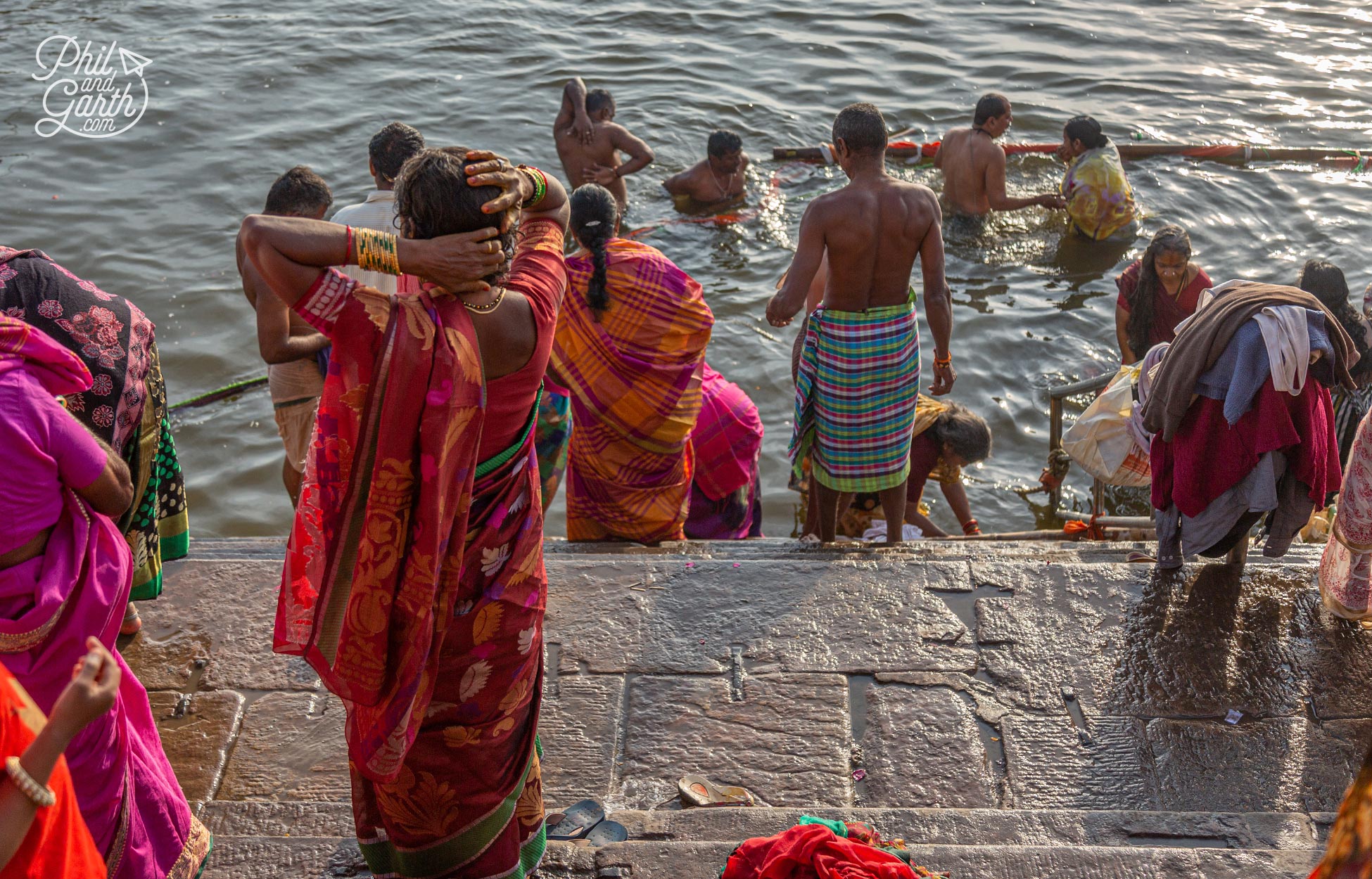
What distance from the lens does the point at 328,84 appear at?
12.7 meters

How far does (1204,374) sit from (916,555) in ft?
4.32

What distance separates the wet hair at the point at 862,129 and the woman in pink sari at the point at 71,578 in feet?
11.0

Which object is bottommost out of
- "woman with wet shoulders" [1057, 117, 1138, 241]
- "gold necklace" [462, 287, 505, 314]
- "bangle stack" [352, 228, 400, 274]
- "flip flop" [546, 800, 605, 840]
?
"flip flop" [546, 800, 605, 840]

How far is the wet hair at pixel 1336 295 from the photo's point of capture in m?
4.94

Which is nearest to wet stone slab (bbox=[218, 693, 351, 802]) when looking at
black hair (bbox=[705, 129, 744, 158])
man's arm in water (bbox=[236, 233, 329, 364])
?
man's arm in water (bbox=[236, 233, 329, 364])

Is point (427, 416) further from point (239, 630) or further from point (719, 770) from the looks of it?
point (239, 630)

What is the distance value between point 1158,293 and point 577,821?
192 inches

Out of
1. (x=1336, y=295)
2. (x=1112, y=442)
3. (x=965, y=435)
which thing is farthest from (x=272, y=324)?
(x=1336, y=295)

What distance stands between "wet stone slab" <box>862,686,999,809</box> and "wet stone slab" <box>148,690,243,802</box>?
201 centimetres

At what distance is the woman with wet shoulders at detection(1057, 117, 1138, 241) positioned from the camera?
29.8ft

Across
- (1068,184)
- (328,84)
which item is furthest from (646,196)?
(328,84)

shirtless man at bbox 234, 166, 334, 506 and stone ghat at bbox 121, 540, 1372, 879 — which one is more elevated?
shirtless man at bbox 234, 166, 334, 506

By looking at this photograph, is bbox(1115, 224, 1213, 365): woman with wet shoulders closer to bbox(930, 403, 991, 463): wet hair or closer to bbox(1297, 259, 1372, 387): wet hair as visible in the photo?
bbox(1297, 259, 1372, 387): wet hair

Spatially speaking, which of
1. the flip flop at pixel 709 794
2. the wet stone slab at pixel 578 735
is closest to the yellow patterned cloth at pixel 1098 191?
the wet stone slab at pixel 578 735
